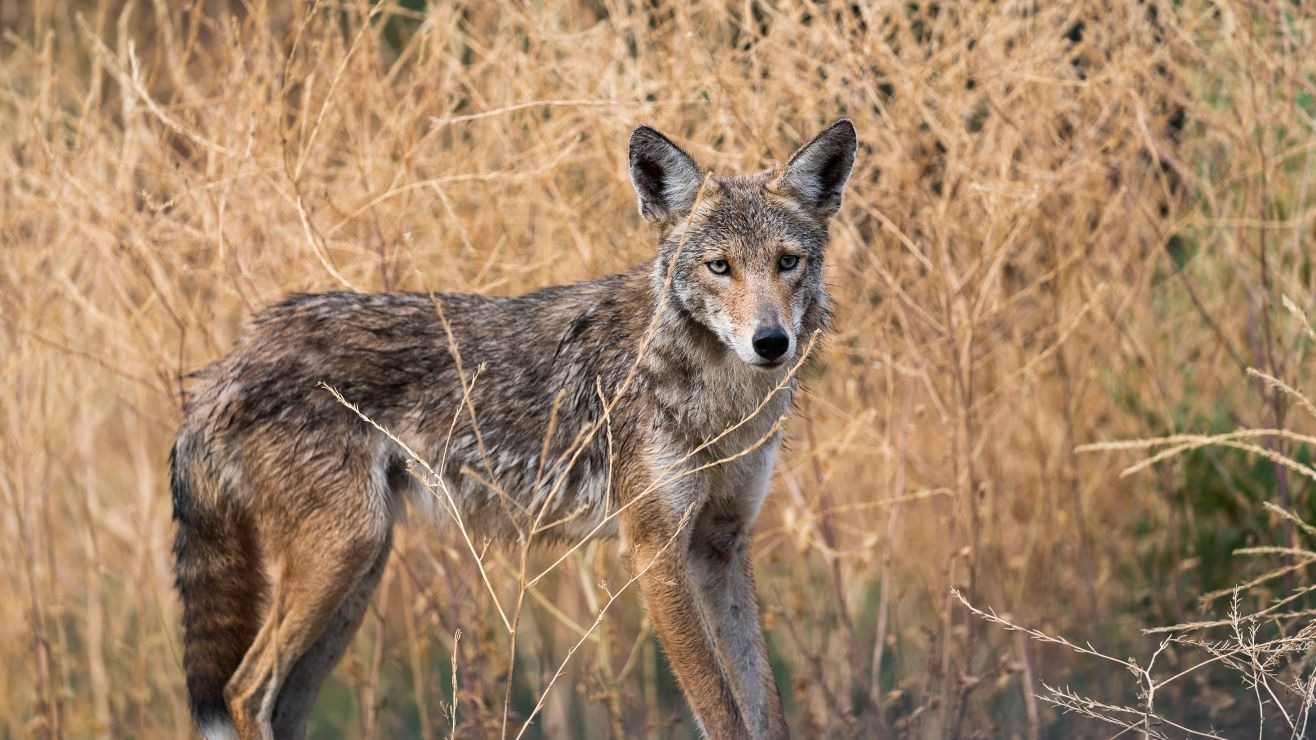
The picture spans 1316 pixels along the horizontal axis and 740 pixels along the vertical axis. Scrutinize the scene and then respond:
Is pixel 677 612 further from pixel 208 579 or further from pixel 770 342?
pixel 208 579

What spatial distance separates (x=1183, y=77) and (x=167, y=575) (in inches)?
269

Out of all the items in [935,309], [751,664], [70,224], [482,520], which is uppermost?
[70,224]

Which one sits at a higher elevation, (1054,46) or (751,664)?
(1054,46)

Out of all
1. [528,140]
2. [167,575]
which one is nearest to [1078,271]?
[528,140]

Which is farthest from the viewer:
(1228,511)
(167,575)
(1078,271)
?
(167,575)

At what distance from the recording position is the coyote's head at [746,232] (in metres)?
4.74

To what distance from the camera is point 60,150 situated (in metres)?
6.38

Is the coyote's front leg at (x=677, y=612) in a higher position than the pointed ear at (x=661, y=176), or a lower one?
lower

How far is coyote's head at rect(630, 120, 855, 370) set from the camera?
4738 millimetres

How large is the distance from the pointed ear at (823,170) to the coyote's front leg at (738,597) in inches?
38.4

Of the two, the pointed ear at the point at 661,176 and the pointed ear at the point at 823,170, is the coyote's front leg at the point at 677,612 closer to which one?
the pointed ear at the point at 661,176

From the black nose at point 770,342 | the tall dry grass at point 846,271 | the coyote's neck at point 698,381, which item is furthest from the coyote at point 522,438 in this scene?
the tall dry grass at point 846,271

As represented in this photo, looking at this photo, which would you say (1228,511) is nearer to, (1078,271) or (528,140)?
(1078,271)

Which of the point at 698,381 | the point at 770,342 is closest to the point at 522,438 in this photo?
the point at 698,381
